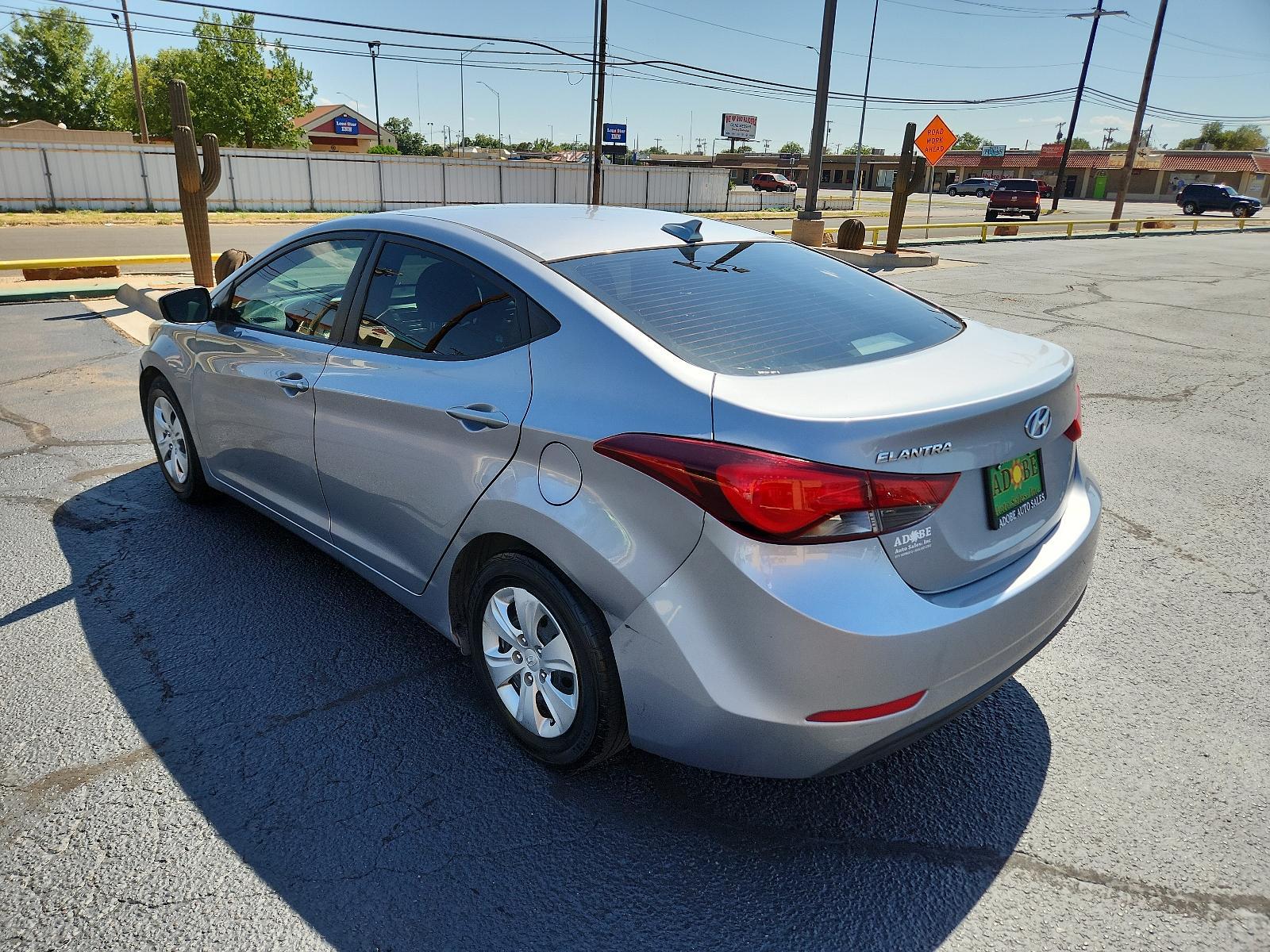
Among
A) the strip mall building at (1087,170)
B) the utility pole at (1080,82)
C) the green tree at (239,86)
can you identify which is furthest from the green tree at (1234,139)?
the green tree at (239,86)

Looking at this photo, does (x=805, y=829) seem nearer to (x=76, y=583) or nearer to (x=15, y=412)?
(x=76, y=583)

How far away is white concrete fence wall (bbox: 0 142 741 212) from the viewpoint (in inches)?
1244

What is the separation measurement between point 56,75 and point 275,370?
7867 cm

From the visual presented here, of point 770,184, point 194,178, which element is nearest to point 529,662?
point 194,178

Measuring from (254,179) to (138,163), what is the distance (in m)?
4.16

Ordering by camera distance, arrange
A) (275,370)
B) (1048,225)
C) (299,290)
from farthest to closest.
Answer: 1. (1048,225)
2. (299,290)
3. (275,370)

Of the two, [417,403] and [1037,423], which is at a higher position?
[1037,423]

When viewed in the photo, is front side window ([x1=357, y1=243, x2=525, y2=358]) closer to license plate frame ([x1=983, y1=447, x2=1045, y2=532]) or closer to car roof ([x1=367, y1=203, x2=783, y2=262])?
car roof ([x1=367, y1=203, x2=783, y2=262])

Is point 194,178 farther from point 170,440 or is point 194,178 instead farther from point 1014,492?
point 1014,492

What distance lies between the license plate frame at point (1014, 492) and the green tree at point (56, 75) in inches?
2982

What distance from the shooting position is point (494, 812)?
2.57 metres

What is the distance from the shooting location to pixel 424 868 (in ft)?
7.72

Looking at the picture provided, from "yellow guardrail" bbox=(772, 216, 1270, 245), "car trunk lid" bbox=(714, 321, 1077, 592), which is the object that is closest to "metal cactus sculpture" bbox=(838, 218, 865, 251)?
"yellow guardrail" bbox=(772, 216, 1270, 245)

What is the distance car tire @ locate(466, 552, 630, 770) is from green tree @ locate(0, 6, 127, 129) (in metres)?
74.9
